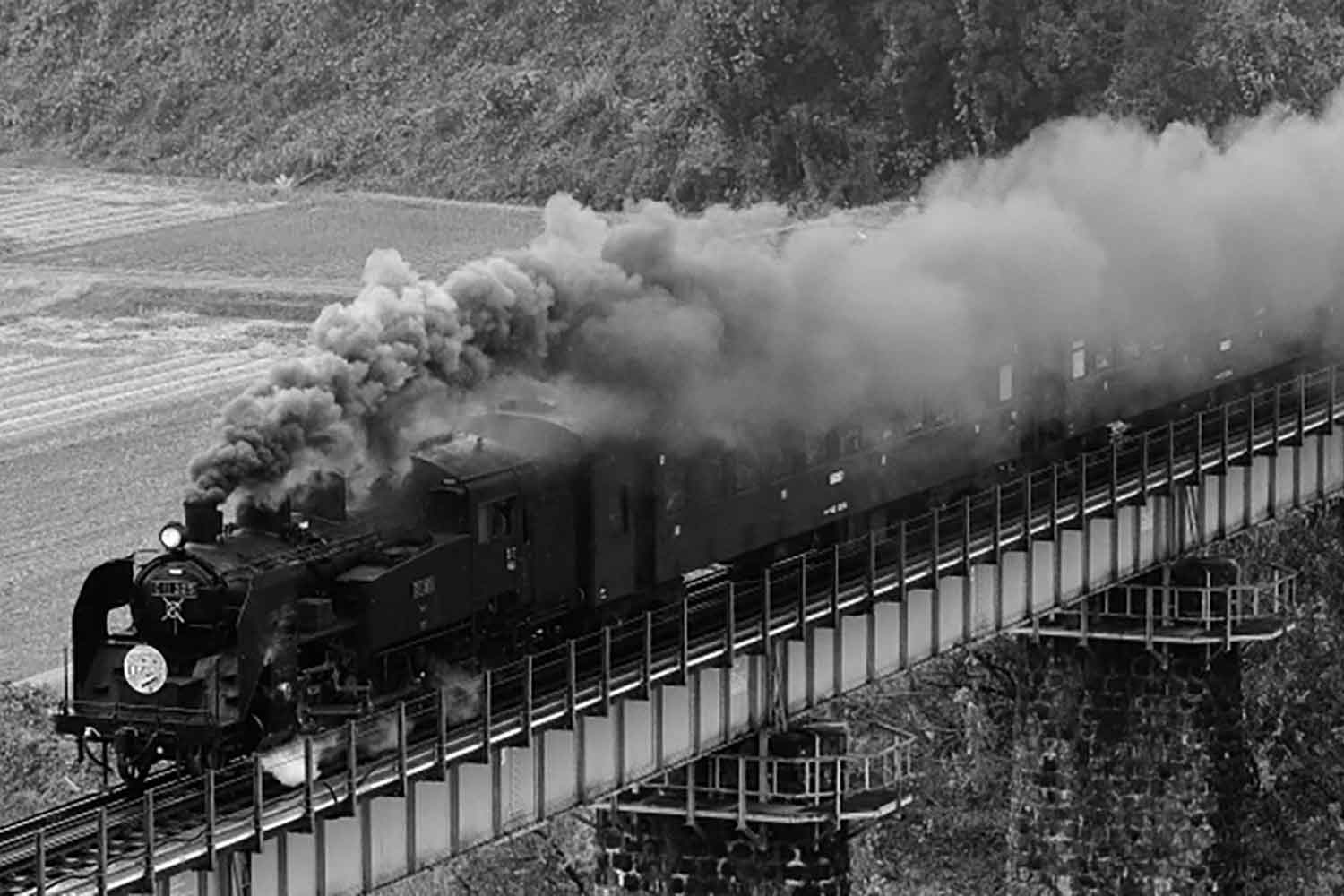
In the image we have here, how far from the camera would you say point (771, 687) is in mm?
47469

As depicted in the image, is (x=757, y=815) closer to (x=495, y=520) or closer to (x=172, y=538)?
(x=495, y=520)

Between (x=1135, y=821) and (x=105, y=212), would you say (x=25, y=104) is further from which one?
(x=1135, y=821)

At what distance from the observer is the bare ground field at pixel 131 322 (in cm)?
6925

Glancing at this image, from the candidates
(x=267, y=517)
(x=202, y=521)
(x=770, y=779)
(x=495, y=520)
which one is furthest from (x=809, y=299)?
(x=202, y=521)

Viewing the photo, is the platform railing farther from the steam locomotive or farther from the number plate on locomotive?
the number plate on locomotive

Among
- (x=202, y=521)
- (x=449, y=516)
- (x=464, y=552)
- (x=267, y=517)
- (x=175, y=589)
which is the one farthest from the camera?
(x=449, y=516)

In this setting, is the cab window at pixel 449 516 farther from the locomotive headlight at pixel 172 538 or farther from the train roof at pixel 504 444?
the locomotive headlight at pixel 172 538

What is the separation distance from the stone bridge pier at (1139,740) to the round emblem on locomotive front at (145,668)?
23.6 metres

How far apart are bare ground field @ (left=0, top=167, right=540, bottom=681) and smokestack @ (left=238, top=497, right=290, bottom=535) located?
73.9 feet

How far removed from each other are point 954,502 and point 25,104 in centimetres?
6515

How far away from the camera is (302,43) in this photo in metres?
113

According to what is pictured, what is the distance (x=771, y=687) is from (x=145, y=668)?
10760 mm

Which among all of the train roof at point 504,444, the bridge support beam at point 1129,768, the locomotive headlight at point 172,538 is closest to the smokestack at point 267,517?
the locomotive headlight at point 172,538

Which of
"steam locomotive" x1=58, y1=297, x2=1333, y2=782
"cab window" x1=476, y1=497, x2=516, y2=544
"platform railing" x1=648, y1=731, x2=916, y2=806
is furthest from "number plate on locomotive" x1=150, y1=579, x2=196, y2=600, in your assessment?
"platform railing" x1=648, y1=731, x2=916, y2=806
